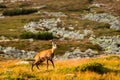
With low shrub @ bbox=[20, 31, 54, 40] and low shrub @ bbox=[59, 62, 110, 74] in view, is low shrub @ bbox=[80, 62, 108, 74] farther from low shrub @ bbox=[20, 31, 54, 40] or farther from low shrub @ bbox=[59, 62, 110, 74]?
low shrub @ bbox=[20, 31, 54, 40]

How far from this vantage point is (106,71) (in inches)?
958

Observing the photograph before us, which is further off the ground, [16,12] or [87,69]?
[87,69]

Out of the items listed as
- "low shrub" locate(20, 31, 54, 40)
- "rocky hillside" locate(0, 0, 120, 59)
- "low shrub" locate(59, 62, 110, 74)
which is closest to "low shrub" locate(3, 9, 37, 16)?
"rocky hillside" locate(0, 0, 120, 59)

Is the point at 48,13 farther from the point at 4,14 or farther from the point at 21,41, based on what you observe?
the point at 21,41

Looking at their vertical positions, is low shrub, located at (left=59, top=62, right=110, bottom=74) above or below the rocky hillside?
above

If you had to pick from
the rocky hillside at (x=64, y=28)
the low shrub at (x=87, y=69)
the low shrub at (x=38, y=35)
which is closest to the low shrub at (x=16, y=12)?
the rocky hillside at (x=64, y=28)

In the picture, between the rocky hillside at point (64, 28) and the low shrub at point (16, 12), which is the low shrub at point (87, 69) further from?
the low shrub at point (16, 12)

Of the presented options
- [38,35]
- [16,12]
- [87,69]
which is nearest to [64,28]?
A: [38,35]

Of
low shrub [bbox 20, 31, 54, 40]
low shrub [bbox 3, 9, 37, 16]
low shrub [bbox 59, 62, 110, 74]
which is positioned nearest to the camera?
low shrub [bbox 59, 62, 110, 74]

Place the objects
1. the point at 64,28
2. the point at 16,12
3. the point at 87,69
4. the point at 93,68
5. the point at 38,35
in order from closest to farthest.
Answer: the point at 87,69, the point at 93,68, the point at 38,35, the point at 64,28, the point at 16,12

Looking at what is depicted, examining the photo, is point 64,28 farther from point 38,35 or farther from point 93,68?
point 93,68

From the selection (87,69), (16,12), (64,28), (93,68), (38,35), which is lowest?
(16,12)

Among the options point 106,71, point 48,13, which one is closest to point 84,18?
point 48,13

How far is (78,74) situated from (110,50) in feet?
230
